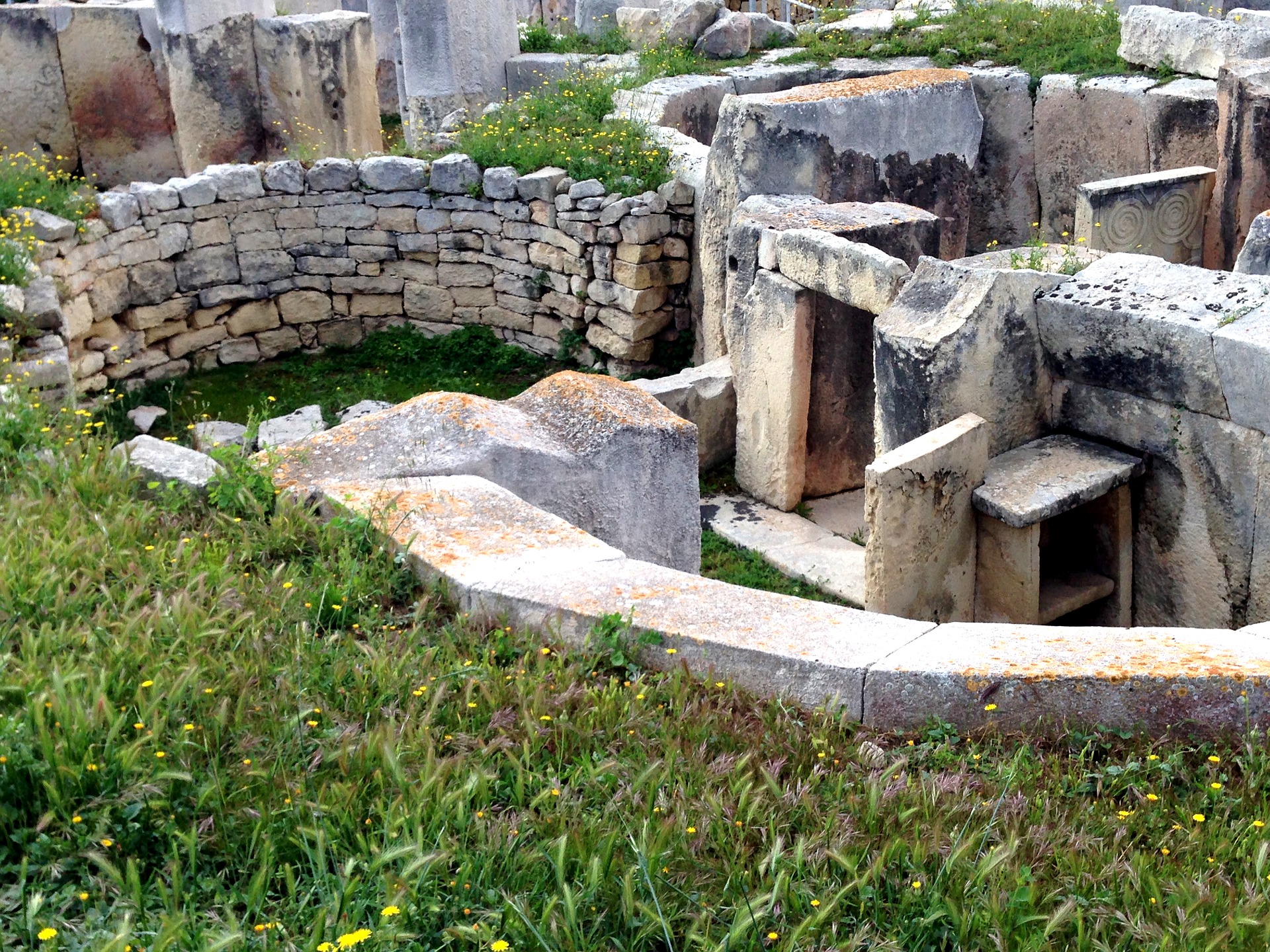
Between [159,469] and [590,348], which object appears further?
[590,348]

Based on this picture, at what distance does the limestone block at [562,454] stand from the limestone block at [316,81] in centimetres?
686

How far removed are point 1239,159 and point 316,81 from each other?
702cm

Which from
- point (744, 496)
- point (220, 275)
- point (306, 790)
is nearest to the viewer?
point (306, 790)

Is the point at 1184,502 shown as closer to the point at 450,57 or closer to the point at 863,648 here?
the point at 863,648

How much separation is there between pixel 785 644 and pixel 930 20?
31.9 ft

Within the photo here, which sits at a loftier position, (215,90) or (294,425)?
(215,90)

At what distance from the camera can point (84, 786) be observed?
2.27 metres

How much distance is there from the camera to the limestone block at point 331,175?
9.45 m

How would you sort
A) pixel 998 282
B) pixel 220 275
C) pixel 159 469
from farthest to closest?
pixel 220 275 < pixel 998 282 < pixel 159 469

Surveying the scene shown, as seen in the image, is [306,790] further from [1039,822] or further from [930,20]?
[930,20]

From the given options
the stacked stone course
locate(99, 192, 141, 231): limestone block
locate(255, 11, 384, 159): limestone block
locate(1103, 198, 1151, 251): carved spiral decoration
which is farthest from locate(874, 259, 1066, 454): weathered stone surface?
locate(255, 11, 384, 159): limestone block

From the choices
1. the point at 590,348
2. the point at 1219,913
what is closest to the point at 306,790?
the point at 1219,913

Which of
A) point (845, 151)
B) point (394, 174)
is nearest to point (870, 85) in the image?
point (845, 151)

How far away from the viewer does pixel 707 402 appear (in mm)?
7848
